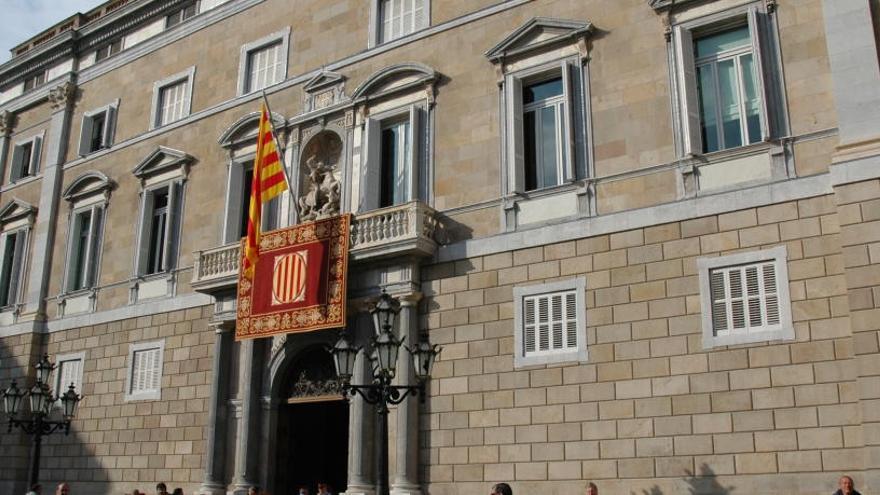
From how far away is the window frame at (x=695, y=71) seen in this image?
49.2 ft

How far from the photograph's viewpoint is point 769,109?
15.0 meters

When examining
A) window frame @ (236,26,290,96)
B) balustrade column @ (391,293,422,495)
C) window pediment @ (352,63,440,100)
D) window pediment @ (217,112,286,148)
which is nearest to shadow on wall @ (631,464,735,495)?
balustrade column @ (391,293,422,495)

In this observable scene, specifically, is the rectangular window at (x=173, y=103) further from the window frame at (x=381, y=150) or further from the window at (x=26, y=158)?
the window frame at (x=381, y=150)

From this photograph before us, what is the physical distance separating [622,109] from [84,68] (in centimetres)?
1949

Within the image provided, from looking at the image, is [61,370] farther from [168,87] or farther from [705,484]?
[705,484]

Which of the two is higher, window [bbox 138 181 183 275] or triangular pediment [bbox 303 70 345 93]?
triangular pediment [bbox 303 70 345 93]

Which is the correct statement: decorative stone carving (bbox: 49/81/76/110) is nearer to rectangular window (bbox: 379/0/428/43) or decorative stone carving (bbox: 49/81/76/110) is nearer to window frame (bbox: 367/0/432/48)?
window frame (bbox: 367/0/432/48)

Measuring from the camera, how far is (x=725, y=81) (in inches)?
632

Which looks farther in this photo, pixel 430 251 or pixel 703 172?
pixel 430 251

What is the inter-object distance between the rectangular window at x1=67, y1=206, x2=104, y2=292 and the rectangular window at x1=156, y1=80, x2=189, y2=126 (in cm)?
326

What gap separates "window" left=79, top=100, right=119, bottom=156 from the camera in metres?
27.1

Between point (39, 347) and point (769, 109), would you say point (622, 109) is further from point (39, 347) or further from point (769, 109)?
point (39, 347)

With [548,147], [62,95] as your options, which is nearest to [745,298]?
[548,147]

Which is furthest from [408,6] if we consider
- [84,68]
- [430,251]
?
[84,68]
